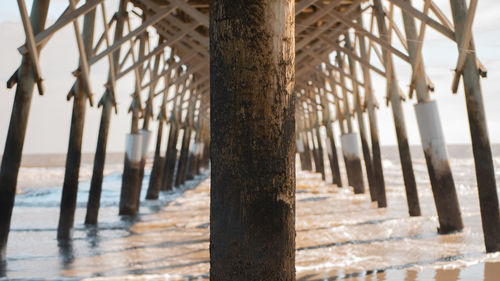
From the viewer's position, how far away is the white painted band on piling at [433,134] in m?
6.39

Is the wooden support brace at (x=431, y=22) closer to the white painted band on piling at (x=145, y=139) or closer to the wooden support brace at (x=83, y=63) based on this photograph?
the wooden support brace at (x=83, y=63)

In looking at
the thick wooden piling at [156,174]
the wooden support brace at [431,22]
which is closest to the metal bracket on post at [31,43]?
the wooden support brace at [431,22]

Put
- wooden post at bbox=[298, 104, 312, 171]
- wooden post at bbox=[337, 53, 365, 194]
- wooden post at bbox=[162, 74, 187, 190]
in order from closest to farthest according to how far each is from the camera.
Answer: wooden post at bbox=[337, 53, 365, 194]
wooden post at bbox=[162, 74, 187, 190]
wooden post at bbox=[298, 104, 312, 171]

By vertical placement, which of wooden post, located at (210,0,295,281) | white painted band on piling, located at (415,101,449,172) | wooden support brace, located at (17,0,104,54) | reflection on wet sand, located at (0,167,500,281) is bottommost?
reflection on wet sand, located at (0,167,500,281)

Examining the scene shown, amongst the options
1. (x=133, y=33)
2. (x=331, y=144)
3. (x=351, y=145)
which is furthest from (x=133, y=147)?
(x=331, y=144)

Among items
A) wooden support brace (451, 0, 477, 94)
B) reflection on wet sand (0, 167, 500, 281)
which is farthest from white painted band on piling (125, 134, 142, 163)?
wooden support brace (451, 0, 477, 94)

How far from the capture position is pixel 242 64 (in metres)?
1.37

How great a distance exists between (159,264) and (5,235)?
1.68m

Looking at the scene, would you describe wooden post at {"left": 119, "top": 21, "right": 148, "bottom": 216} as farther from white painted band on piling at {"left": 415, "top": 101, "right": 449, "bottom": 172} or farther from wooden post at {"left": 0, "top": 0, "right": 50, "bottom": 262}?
white painted band on piling at {"left": 415, "top": 101, "right": 449, "bottom": 172}

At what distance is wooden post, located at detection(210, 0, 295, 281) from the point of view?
53.4 inches

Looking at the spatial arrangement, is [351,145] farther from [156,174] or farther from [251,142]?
[251,142]

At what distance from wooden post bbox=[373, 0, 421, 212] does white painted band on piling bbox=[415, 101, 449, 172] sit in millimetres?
1613

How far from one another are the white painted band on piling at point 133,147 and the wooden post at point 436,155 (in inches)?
213

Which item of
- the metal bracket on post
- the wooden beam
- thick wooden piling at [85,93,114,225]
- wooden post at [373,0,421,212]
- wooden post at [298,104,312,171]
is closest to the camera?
the metal bracket on post
